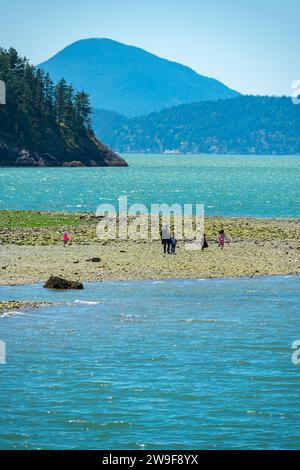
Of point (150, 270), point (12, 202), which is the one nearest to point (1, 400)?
point (150, 270)

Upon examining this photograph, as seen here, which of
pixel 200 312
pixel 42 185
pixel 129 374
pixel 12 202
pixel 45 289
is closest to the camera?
pixel 129 374

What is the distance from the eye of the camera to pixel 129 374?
93.9 feet

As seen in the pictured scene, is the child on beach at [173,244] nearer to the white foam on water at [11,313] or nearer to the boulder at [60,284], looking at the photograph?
the boulder at [60,284]

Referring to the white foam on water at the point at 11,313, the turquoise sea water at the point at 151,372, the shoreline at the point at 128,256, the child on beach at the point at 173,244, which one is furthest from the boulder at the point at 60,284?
the child on beach at the point at 173,244

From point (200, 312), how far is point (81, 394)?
38.8 ft

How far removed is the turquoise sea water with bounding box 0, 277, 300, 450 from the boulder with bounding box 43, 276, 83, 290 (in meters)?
0.94

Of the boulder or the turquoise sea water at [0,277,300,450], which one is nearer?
the turquoise sea water at [0,277,300,450]

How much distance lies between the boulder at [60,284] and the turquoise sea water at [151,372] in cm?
94

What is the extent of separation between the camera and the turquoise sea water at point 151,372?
78.4 feet

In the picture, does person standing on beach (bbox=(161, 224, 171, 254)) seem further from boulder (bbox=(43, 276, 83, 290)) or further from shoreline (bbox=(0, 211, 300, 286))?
boulder (bbox=(43, 276, 83, 290))

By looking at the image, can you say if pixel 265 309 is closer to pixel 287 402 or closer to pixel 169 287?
pixel 169 287

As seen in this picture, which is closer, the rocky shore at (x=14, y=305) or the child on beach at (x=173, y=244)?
the rocky shore at (x=14, y=305)

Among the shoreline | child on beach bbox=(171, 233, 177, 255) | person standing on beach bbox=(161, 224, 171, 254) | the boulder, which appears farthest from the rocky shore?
child on beach bbox=(171, 233, 177, 255)

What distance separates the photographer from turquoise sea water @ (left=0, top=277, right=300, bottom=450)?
78.4 feet
